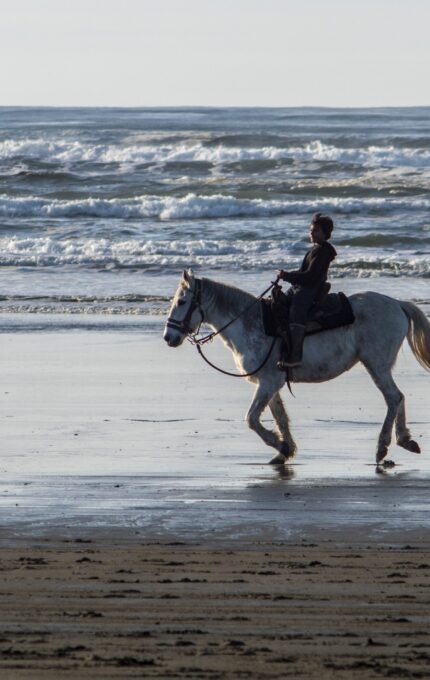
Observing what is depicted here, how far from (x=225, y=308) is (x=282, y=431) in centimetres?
112

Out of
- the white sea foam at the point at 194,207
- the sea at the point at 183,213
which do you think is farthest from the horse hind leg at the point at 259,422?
the white sea foam at the point at 194,207

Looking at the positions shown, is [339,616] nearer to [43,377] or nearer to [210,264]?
[43,377]

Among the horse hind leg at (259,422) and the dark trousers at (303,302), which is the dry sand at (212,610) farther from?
the dark trousers at (303,302)

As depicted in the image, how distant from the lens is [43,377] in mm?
12984

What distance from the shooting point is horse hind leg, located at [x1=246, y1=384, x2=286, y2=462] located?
31.2ft

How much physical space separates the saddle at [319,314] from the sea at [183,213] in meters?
6.94

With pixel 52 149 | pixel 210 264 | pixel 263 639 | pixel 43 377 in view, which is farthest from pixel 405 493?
pixel 52 149

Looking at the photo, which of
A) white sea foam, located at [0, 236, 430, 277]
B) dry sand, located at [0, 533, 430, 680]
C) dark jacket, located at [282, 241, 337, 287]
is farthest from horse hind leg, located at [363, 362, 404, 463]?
white sea foam, located at [0, 236, 430, 277]

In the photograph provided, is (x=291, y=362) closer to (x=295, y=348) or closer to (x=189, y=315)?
(x=295, y=348)

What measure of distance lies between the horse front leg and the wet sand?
5.4 inches

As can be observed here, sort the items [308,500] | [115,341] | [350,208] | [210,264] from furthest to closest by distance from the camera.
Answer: [350,208], [210,264], [115,341], [308,500]

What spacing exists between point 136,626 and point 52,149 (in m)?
49.5

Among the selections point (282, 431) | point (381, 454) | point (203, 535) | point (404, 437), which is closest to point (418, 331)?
point (404, 437)

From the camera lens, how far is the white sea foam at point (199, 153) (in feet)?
159
